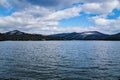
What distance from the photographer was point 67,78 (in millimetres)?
31906

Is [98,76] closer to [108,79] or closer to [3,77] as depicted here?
[108,79]

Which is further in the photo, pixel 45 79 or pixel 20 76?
pixel 20 76

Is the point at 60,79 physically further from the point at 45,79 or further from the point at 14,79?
the point at 14,79

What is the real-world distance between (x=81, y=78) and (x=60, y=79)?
11.1ft

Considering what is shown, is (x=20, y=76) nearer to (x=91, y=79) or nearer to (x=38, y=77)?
(x=38, y=77)

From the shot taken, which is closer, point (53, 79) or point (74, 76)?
point (53, 79)

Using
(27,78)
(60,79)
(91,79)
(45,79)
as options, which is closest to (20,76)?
(27,78)

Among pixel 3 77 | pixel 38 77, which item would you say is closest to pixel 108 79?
pixel 38 77

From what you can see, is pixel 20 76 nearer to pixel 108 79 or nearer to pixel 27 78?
pixel 27 78

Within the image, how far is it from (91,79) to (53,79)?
19.6 feet

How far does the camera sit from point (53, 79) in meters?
31.1

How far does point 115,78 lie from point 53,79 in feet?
32.6

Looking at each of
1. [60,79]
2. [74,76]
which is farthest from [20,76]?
[74,76]

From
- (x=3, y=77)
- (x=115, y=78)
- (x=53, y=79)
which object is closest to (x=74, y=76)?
(x=53, y=79)
